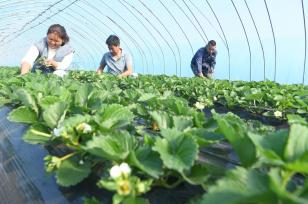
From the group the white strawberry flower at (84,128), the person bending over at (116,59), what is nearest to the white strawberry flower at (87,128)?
the white strawberry flower at (84,128)

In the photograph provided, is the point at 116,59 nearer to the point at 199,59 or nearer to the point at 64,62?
the point at 64,62

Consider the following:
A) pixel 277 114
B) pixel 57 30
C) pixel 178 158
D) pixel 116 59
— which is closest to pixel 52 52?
pixel 57 30

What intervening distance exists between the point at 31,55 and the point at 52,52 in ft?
0.99

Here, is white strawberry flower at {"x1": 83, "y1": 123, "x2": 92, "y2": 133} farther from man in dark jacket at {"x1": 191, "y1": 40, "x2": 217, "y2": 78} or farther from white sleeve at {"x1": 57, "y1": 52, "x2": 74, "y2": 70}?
man in dark jacket at {"x1": 191, "y1": 40, "x2": 217, "y2": 78}

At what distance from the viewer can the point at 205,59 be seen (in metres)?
9.55

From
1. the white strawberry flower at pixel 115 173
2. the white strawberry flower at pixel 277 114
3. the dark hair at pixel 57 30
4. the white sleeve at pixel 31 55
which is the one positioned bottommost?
the white strawberry flower at pixel 277 114

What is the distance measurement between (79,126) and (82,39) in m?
26.4

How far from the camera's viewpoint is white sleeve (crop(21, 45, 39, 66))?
5.44 meters

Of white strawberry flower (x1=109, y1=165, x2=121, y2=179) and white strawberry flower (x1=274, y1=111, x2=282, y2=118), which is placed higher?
white strawberry flower (x1=109, y1=165, x2=121, y2=179)

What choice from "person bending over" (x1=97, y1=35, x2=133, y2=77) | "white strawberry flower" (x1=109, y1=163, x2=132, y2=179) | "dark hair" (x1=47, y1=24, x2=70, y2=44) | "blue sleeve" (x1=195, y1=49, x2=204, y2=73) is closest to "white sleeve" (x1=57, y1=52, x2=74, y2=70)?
"dark hair" (x1=47, y1=24, x2=70, y2=44)

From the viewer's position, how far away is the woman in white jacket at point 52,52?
5.54 metres

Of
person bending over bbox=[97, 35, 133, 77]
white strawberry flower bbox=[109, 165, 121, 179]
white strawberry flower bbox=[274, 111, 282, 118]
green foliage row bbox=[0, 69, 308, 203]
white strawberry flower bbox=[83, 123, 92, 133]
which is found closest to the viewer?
green foliage row bbox=[0, 69, 308, 203]

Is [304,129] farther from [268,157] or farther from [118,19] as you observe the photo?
[118,19]

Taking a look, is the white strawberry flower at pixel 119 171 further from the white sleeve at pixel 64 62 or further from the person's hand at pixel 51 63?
the white sleeve at pixel 64 62
